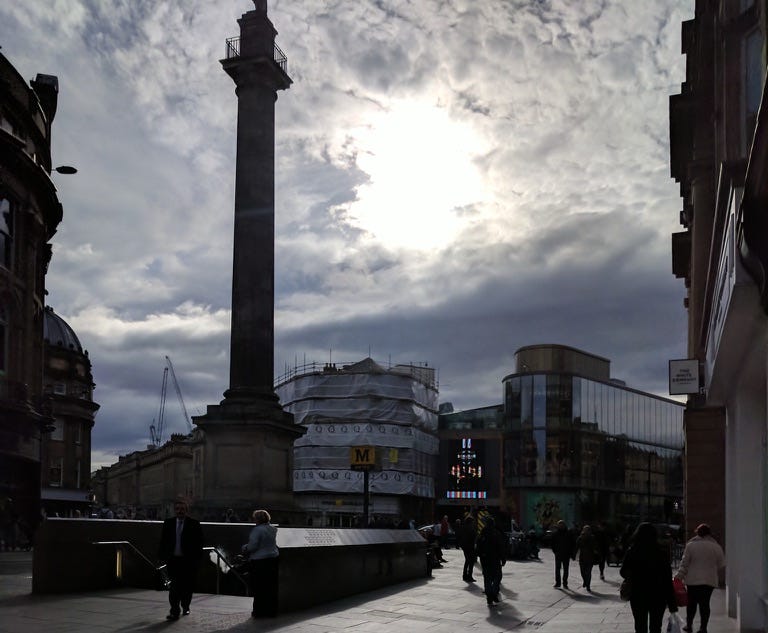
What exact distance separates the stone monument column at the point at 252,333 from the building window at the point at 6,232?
917 centimetres

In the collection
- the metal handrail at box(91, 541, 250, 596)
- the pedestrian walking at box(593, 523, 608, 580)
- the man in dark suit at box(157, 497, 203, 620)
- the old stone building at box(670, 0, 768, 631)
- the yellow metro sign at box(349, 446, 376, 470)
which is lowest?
the pedestrian walking at box(593, 523, 608, 580)

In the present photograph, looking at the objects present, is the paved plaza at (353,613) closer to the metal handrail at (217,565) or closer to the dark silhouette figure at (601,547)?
the metal handrail at (217,565)

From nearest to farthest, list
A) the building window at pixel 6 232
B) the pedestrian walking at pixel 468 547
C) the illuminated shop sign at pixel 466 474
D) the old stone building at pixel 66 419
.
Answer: the pedestrian walking at pixel 468 547 → the building window at pixel 6 232 → the old stone building at pixel 66 419 → the illuminated shop sign at pixel 466 474

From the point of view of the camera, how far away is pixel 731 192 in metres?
13.1

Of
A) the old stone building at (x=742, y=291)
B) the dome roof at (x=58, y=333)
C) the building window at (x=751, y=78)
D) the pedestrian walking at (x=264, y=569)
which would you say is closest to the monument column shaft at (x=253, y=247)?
the old stone building at (x=742, y=291)

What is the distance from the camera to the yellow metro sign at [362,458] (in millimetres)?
28547

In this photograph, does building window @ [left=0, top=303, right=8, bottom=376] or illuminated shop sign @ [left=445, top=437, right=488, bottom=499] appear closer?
building window @ [left=0, top=303, right=8, bottom=376]

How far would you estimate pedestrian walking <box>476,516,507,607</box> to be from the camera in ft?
65.2

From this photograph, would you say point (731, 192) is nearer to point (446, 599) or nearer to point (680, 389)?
point (446, 599)

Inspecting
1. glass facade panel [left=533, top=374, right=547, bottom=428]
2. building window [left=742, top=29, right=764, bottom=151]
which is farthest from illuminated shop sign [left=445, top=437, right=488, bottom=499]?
building window [left=742, top=29, right=764, bottom=151]

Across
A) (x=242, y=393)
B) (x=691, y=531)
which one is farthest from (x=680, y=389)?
(x=242, y=393)

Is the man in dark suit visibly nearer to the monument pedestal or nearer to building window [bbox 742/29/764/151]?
building window [bbox 742/29/764/151]

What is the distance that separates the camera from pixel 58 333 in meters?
114

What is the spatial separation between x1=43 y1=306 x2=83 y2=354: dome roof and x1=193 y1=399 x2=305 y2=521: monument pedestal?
8320 cm
